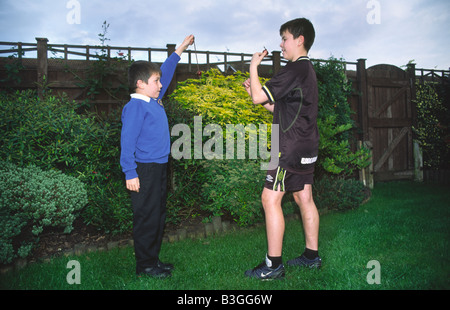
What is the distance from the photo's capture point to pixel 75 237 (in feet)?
12.5

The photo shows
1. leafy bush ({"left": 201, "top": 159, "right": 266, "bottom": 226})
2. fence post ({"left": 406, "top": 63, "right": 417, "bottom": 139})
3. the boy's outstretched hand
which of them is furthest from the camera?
fence post ({"left": 406, "top": 63, "right": 417, "bottom": 139})

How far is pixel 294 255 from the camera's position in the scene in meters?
→ 3.14

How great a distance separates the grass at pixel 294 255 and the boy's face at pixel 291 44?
182 cm

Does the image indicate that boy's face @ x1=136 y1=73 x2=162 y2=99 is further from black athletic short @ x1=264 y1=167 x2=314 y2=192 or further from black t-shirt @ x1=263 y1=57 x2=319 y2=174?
black athletic short @ x1=264 y1=167 x2=314 y2=192

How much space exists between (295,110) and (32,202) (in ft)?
9.77

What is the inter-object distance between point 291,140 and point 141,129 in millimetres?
1236

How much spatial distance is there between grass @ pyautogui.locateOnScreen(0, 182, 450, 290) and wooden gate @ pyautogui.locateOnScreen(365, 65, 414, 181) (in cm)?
423

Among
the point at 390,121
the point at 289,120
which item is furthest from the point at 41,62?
the point at 390,121

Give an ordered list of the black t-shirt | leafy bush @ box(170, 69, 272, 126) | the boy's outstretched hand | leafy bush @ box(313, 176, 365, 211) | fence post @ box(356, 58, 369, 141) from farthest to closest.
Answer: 1. fence post @ box(356, 58, 369, 141)
2. leafy bush @ box(313, 176, 365, 211)
3. leafy bush @ box(170, 69, 272, 126)
4. the boy's outstretched hand
5. the black t-shirt

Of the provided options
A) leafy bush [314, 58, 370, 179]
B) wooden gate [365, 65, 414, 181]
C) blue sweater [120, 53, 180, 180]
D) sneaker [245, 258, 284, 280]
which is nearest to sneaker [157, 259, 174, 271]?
sneaker [245, 258, 284, 280]

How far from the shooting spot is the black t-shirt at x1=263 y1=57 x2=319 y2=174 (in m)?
2.39

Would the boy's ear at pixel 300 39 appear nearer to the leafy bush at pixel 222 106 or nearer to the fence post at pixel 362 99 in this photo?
the leafy bush at pixel 222 106

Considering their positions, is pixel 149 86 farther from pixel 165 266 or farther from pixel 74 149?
pixel 74 149
